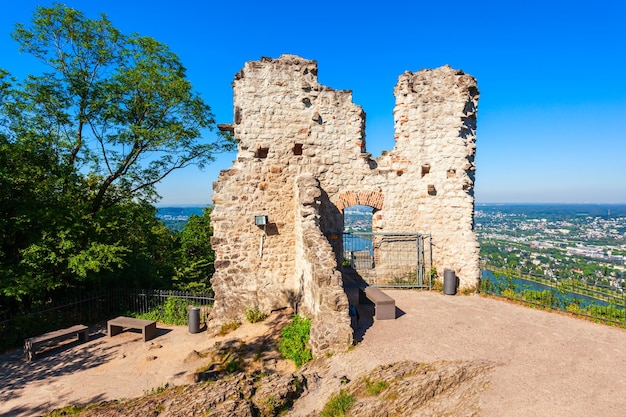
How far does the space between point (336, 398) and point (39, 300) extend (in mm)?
11475

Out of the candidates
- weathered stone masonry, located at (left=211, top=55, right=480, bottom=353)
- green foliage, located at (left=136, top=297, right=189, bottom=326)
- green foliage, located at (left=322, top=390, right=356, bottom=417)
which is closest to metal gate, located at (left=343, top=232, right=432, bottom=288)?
weathered stone masonry, located at (left=211, top=55, right=480, bottom=353)

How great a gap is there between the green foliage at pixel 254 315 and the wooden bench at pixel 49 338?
4.98 metres

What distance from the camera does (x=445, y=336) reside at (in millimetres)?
6973

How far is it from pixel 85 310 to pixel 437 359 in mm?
11828

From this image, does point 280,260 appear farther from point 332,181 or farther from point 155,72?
point 155,72

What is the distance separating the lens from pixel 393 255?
1109cm

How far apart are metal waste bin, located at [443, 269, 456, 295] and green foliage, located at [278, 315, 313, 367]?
4.49 meters

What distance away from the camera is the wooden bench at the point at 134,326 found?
9.99 meters

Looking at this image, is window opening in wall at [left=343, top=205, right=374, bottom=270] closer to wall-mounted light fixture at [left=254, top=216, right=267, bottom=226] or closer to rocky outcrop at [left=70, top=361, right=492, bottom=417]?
wall-mounted light fixture at [left=254, top=216, right=267, bottom=226]

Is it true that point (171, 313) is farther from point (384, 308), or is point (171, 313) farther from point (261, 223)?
point (384, 308)

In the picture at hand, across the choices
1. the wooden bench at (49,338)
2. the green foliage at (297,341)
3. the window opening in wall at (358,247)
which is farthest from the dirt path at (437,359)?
the window opening in wall at (358,247)

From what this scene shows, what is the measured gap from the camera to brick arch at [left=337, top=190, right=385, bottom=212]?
1084 cm

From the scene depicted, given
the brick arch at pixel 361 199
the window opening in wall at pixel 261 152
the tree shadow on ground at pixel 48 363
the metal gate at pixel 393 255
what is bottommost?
the tree shadow on ground at pixel 48 363

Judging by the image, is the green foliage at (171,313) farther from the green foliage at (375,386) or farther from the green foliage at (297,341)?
the green foliage at (375,386)
